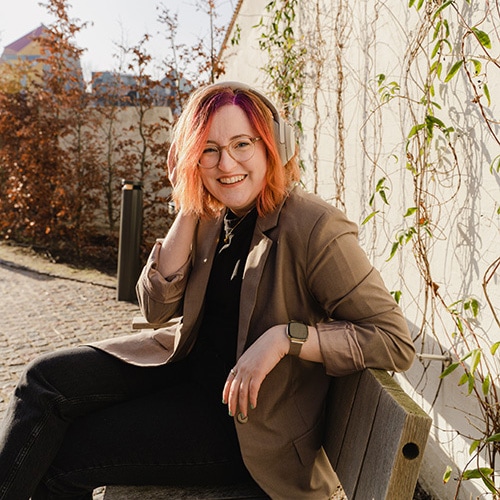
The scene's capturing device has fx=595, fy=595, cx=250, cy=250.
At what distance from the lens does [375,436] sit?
1.54m

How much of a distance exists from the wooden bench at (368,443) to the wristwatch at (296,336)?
194 mm

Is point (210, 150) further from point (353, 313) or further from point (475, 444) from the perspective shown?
point (475, 444)

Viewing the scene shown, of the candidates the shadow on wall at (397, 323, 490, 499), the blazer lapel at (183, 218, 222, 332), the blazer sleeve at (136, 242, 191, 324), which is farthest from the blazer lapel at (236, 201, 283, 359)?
the shadow on wall at (397, 323, 490, 499)

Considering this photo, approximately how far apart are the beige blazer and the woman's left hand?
0.13m

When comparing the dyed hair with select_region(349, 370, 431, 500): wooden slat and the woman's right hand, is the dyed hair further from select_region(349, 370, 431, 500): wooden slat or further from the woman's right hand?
select_region(349, 370, 431, 500): wooden slat

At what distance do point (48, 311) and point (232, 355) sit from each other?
463 cm

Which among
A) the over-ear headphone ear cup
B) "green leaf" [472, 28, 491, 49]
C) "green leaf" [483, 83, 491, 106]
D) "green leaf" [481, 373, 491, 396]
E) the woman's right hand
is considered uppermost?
"green leaf" [472, 28, 491, 49]

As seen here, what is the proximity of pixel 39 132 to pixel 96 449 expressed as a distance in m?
8.19

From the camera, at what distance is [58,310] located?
631 cm

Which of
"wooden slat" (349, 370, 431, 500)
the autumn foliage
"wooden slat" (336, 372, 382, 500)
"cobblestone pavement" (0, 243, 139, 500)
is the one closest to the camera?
"wooden slat" (349, 370, 431, 500)

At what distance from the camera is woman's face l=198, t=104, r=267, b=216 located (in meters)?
2.02

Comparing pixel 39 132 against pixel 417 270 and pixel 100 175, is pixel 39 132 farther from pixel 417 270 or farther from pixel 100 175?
pixel 417 270

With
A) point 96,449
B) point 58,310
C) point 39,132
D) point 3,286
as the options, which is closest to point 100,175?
point 39,132

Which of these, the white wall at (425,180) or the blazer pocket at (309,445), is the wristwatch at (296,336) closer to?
the blazer pocket at (309,445)
